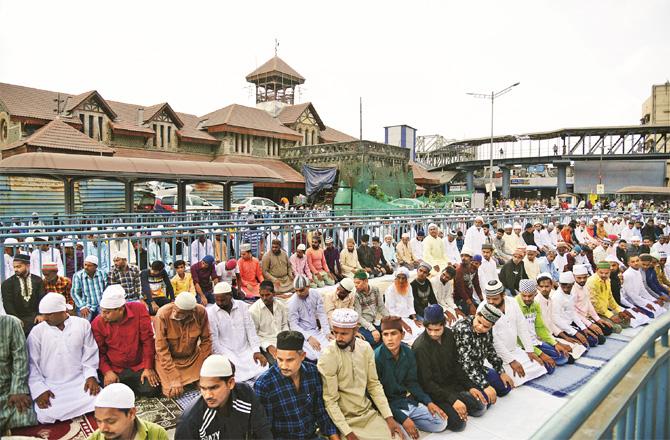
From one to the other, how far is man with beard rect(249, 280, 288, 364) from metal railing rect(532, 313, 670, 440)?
14.1 ft

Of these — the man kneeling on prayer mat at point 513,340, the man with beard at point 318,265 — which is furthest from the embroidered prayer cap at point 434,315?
the man with beard at point 318,265

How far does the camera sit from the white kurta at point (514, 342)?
5.33 m

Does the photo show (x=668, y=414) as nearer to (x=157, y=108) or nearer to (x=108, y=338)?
(x=108, y=338)

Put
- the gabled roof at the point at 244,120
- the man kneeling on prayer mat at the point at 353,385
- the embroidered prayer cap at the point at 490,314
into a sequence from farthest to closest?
the gabled roof at the point at 244,120 < the embroidered prayer cap at the point at 490,314 < the man kneeling on prayer mat at the point at 353,385

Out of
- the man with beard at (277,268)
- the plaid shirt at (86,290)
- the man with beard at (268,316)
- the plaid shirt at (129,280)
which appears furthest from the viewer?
the man with beard at (277,268)

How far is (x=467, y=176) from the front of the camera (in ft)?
161

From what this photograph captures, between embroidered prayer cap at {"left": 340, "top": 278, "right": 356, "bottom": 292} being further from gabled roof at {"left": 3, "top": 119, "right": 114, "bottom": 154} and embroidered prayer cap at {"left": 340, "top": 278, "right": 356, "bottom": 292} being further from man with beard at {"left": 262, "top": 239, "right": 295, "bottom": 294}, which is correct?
gabled roof at {"left": 3, "top": 119, "right": 114, "bottom": 154}

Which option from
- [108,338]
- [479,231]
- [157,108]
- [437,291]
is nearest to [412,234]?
[479,231]

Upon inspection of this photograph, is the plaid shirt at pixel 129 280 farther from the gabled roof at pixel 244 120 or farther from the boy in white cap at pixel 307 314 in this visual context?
the gabled roof at pixel 244 120

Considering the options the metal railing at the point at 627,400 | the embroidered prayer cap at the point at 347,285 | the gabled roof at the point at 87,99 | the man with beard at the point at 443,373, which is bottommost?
the man with beard at the point at 443,373

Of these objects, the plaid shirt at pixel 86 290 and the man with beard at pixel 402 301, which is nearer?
the plaid shirt at pixel 86 290

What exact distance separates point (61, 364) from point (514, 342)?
16.6ft

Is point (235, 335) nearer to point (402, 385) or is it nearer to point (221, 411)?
point (402, 385)

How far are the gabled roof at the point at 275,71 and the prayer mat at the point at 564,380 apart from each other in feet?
117
